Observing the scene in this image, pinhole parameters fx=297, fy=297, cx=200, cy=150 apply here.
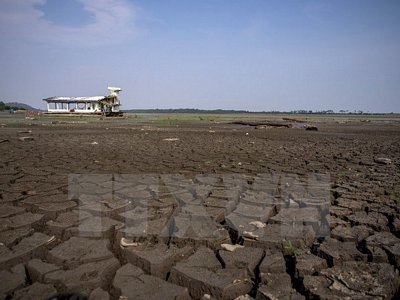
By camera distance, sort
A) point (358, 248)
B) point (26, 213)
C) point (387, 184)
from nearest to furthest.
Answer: point (358, 248) → point (26, 213) → point (387, 184)

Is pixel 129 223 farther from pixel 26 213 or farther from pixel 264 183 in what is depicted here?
pixel 264 183

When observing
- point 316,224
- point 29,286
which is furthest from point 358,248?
point 29,286

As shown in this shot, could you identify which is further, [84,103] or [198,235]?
[84,103]

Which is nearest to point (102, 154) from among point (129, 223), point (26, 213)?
point (26, 213)

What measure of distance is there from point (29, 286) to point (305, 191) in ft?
10.6

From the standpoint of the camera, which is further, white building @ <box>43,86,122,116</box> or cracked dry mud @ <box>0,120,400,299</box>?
white building @ <box>43,86,122,116</box>

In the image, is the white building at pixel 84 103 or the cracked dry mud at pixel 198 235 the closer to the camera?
the cracked dry mud at pixel 198 235

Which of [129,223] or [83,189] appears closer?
[129,223]

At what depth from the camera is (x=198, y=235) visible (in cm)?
252

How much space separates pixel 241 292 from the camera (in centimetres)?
178

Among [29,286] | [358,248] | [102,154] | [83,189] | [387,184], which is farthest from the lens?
[102,154]

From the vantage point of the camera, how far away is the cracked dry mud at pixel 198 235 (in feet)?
5.94

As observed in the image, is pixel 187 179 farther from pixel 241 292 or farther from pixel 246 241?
pixel 241 292

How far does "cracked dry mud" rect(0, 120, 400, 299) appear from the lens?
1810 mm
